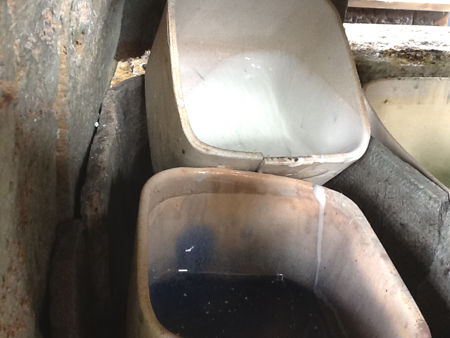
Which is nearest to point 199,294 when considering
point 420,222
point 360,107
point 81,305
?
point 81,305

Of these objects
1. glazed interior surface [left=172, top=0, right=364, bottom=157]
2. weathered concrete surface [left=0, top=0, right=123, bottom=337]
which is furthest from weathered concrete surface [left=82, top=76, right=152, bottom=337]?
glazed interior surface [left=172, top=0, right=364, bottom=157]

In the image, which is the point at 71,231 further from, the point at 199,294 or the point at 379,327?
the point at 379,327

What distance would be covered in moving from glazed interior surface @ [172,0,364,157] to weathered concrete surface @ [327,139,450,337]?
12 centimetres

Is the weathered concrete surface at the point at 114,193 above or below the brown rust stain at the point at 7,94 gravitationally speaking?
below

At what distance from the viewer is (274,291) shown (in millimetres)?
1276

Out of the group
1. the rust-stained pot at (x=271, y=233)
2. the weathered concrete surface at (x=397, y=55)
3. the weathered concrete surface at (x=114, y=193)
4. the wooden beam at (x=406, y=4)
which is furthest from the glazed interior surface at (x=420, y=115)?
the wooden beam at (x=406, y=4)

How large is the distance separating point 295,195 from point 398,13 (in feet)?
11.9

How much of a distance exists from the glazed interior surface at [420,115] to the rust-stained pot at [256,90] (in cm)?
21

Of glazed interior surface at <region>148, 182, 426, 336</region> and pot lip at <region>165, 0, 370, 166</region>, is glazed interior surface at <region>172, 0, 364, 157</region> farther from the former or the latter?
glazed interior surface at <region>148, 182, 426, 336</region>

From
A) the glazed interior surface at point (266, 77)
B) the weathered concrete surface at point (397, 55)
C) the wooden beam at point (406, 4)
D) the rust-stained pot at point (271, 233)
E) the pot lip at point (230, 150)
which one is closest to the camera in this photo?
the rust-stained pot at point (271, 233)

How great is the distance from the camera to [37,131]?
923 mm

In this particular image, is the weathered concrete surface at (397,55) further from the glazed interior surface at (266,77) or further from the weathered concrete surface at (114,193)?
the weathered concrete surface at (114,193)

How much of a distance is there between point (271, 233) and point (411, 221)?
332 mm

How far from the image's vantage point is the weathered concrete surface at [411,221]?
115cm
